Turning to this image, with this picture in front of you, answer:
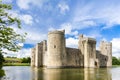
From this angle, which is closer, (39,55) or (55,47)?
(55,47)

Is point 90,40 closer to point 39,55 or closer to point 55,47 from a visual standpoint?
point 55,47

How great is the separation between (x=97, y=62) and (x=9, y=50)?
48903mm

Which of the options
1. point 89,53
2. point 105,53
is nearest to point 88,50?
point 89,53

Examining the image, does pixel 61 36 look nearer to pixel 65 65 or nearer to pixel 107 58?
pixel 65 65

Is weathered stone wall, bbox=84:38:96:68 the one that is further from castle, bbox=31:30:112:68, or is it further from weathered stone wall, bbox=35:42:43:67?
weathered stone wall, bbox=35:42:43:67

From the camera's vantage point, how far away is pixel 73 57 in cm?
5966

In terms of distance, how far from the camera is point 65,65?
2148 inches

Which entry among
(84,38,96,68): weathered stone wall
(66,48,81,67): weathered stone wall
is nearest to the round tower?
(66,48,81,67): weathered stone wall

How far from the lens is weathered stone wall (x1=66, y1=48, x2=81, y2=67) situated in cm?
5763

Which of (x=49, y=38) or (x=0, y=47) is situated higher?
(x=49, y=38)

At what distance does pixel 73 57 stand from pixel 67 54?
3.24m

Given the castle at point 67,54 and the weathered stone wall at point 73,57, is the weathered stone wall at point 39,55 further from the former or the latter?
the weathered stone wall at point 73,57

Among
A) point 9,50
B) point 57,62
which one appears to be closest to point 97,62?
point 57,62

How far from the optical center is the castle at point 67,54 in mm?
50531
